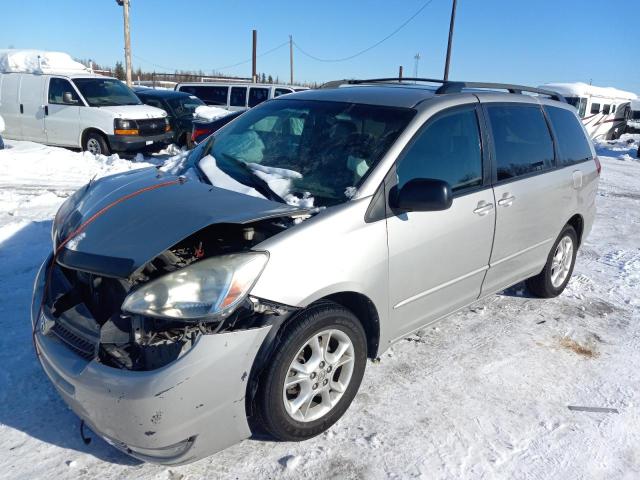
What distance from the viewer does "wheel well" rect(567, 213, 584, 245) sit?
4.68m

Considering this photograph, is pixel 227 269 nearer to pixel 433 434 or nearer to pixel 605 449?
pixel 433 434

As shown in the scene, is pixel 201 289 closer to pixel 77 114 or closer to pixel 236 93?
pixel 77 114

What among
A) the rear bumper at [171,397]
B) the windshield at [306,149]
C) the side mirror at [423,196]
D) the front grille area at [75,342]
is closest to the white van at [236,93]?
the windshield at [306,149]

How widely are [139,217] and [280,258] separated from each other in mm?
785

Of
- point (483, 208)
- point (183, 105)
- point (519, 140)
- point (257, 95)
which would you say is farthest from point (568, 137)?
point (257, 95)

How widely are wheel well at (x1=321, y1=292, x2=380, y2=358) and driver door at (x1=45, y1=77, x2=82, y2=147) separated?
993cm

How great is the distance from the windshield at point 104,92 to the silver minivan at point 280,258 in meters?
8.37

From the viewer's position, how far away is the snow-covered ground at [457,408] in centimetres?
253

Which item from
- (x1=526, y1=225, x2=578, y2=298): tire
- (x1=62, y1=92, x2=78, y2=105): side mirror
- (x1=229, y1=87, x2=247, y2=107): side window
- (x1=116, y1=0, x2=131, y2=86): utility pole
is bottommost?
(x1=526, y1=225, x2=578, y2=298): tire

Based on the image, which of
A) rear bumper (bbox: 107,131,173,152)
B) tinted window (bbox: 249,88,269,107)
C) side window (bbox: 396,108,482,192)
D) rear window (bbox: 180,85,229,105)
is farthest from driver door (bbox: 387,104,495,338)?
rear window (bbox: 180,85,229,105)

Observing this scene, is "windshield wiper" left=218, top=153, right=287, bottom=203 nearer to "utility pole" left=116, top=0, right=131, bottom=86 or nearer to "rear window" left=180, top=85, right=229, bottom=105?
"rear window" left=180, top=85, right=229, bottom=105

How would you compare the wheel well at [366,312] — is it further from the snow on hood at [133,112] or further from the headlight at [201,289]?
the snow on hood at [133,112]

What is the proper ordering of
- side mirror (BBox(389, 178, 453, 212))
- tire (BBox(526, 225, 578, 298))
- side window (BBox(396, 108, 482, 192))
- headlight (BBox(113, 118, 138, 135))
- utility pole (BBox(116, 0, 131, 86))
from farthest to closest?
utility pole (BBox(116, 0, 131, 86)) < headlight (BBox(113, 118, 138, 135)) < tire (BBox(526, 225, 578, 298)) < side window (BBox(396, 108, 482, 192)) < side mirror (BBox(389, 178, 453, 212))

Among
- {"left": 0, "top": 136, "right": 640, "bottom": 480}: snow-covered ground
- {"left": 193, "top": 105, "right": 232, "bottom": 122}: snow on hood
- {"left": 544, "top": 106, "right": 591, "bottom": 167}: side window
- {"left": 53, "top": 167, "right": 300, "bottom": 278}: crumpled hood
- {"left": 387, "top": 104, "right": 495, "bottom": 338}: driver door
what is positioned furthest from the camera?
{"left": 193, "top": 105, "right": 232, "bottom": 122}: snow on hood
